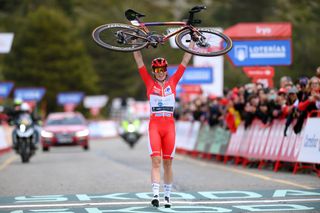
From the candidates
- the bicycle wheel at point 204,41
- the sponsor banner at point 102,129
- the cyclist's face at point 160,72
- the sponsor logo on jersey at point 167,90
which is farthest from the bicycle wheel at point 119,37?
the sponsor banner at point 102,129

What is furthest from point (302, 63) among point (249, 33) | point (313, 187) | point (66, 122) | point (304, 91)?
point (313, 187)

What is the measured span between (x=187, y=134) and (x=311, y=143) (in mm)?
14233

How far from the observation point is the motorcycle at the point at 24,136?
26.7 metres

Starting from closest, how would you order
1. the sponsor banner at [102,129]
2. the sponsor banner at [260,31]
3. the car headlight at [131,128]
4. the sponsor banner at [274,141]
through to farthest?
the sponsor banner at [274,141]
the sponsor banner at [260,31]
the car headlight at [131,128]
the sponsor banner at [102,129]

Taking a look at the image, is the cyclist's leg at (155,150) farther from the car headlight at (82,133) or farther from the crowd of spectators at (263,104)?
the car headlight at (82,133)

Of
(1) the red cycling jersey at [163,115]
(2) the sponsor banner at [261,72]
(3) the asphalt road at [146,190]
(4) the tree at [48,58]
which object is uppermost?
(4) the tree at [48,58]

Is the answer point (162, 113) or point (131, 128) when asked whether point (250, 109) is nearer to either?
point (162, 113)

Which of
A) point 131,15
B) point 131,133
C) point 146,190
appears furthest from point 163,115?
point 131,133

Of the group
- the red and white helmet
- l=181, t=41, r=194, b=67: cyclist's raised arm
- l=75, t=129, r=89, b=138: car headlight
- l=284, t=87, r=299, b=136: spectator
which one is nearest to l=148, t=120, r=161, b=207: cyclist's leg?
the red and white helmet

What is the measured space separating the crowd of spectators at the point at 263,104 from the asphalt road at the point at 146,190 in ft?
4.64

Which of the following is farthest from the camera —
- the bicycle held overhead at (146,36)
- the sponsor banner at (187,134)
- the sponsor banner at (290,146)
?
the sponsor banner at (187,134)

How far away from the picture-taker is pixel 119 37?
14172 millimetres

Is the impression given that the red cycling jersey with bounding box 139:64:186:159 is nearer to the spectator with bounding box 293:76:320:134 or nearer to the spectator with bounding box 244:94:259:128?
the spectator with bounding box 293:76:320:134

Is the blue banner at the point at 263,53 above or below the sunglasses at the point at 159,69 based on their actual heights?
above
